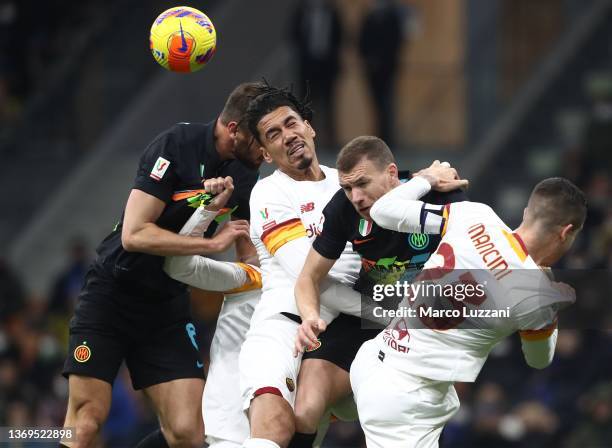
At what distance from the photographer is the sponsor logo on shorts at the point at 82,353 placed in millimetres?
7590

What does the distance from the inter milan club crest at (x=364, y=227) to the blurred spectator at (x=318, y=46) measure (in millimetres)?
7881

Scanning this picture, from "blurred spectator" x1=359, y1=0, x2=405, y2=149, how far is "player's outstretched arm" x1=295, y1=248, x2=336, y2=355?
8169 millimetres

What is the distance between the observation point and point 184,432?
754 cm

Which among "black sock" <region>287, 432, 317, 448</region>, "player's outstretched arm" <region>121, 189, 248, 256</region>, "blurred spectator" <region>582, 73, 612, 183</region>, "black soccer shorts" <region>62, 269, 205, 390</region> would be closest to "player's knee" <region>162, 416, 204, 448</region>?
"black soccer shorts" <region>62, 269, 205, 390</region>

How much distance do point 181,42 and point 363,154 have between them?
4.69ft

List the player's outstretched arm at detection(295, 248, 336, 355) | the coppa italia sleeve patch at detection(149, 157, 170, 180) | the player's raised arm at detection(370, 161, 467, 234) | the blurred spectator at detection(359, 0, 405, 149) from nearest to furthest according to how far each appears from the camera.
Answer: the player's raised arm at detection(370, 161, 467, 234)
the player's outstretched arm at detection(295, 248, 336, 355)
the coppa italia sleeve patch at detection(149, 157, 170, 180)
the blurred spectator at detection(359, 0, 405, 149)

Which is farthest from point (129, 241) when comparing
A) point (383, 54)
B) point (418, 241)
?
point (383, 54)

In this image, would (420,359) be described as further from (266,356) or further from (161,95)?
(161,95)

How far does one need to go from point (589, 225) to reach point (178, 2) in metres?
6.18

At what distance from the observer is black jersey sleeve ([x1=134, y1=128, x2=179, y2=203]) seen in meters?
7.34

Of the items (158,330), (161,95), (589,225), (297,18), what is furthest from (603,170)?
(158,330)

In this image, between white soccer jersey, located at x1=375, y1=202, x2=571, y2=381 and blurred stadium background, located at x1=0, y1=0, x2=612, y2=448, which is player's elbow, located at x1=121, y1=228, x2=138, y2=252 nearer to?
white soccer jersey, located at x1=375, y1=202, x2=571, y2=381

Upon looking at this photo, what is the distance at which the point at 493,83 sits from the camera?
50.9 feet

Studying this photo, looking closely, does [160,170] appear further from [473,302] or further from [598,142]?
[598,142]
